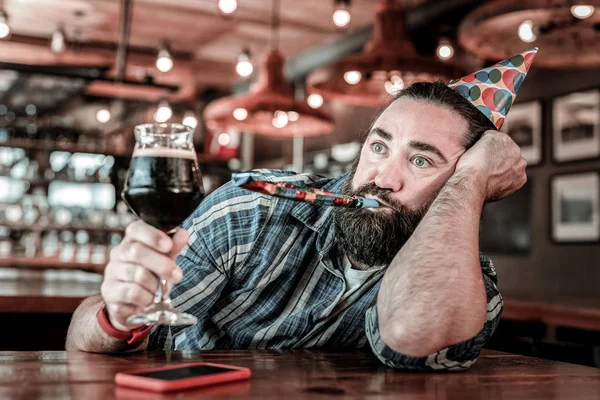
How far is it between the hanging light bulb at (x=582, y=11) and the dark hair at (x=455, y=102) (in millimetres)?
861

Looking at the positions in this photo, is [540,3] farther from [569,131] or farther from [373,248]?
[569,131]

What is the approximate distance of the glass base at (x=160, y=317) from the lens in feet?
3.58

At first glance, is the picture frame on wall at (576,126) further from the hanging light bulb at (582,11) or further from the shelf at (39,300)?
the shelf at (39,300)

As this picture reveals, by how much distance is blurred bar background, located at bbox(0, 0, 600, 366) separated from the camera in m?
2.90

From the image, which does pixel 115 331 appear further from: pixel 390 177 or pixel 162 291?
pixel 390 177

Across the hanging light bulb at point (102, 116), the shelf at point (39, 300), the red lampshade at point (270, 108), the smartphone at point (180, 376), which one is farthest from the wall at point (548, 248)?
the smartphone at point (180, 376)

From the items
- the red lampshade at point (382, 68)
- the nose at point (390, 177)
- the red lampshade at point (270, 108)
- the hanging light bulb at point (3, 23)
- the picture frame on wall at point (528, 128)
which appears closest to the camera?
the nose at point (390, 177)

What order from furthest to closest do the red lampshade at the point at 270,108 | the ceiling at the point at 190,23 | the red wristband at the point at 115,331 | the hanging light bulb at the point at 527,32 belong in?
the ceiling at the point at 190,23 < the red lampshade at the point at 270,108 < the hanging light bulb at the point at 527,32 < the red wristband at the point at 115,331

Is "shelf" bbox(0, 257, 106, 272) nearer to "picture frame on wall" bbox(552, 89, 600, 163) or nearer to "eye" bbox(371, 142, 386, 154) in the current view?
Result: "picture frame on wall" bbox(552, 89, 600, 163)

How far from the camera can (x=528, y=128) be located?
5.38 m

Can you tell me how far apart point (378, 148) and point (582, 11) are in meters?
1.22

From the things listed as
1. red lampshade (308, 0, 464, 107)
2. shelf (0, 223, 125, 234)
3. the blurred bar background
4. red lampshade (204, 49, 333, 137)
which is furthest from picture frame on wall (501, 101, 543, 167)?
shelf (0, 223, 125, 234)

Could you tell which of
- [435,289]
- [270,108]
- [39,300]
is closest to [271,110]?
[270,108]

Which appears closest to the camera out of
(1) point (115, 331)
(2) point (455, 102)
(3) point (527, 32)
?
(1) point (115, 331)
